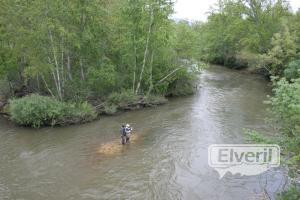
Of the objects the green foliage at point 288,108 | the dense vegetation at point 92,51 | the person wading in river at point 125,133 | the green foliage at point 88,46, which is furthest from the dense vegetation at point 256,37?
the green foliage at point 288,108

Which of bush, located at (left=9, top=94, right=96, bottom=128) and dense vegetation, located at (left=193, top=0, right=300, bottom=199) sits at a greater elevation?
dense vegetation, located at (left=193, top=0, right=300, bottom=199)

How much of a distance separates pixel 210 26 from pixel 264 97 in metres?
32.1

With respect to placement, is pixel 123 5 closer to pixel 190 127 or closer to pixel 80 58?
Answer: pixel 80 58

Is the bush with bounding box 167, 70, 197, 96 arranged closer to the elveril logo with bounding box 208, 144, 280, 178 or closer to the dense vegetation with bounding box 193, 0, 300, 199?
the dense vegetation with bounding box 193, 0, 300, 199

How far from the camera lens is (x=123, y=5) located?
30516 millimetres

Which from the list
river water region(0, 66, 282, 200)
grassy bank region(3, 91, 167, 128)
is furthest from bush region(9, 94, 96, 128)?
river water region(0, 66, 282, 200)

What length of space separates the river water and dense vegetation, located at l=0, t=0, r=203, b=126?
3.47 meters

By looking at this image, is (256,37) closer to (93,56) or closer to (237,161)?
(93,56)

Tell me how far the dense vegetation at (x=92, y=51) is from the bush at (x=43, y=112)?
18.0 inches

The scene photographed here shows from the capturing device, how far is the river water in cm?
1611

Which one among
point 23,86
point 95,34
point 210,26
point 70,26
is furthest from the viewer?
point 210,26

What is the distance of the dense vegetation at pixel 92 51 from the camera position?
26844mm

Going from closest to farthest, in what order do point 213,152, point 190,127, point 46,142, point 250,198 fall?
point 250,198 → point 213,152 → point 46,142 → point 190,127

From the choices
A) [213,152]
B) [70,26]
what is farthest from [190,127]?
[70,26]
